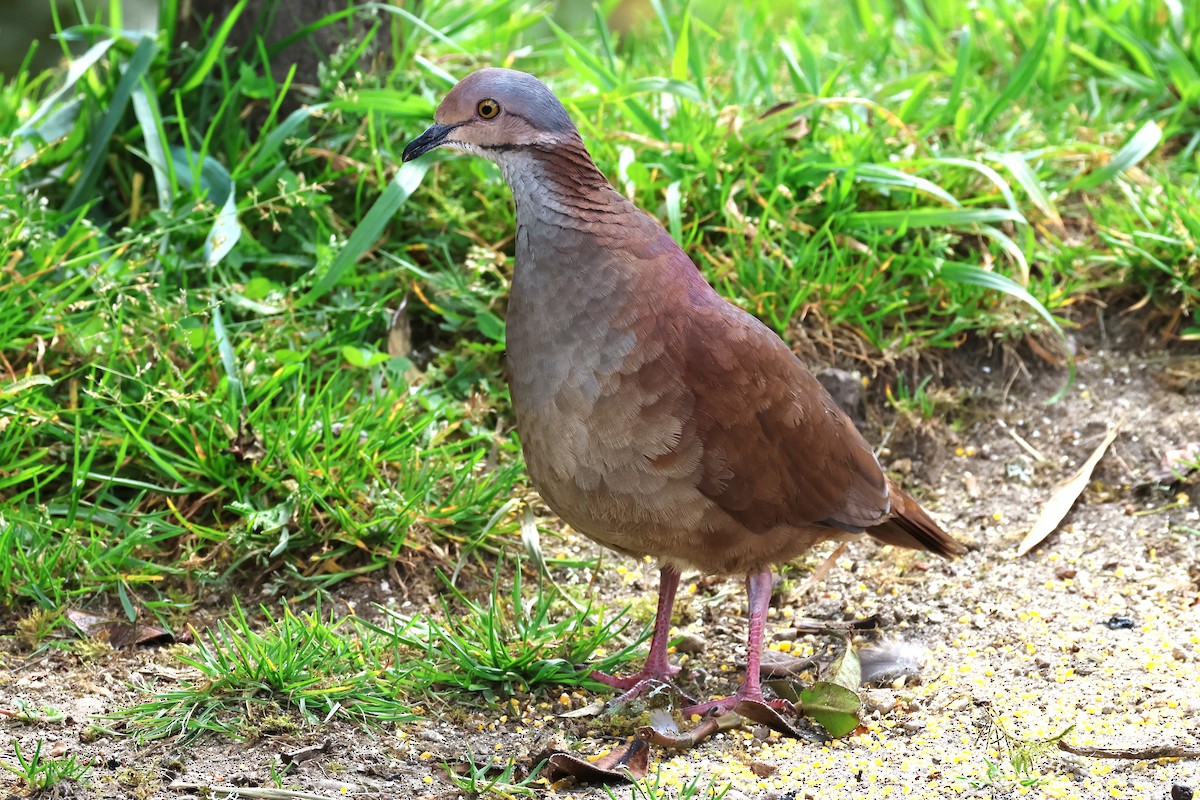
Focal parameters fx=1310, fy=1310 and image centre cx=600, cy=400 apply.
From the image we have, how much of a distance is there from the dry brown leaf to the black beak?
6.81ft

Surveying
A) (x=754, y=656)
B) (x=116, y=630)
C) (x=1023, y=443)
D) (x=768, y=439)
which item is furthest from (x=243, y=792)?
(x=1023, y=443)

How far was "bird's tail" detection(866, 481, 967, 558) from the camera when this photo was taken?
3447 millimetres

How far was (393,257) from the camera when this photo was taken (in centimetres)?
419

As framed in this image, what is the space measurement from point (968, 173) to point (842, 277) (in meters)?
0.70

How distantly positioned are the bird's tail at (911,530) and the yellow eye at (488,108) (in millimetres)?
1394

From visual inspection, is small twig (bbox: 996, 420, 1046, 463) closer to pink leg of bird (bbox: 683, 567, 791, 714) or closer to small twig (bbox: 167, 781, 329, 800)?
pink leg of bird (bbox: 683, 567, 791, 714)

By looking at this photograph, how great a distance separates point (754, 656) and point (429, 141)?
1492 mm

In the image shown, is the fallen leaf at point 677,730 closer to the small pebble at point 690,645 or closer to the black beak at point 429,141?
the small pebble at point 690,645

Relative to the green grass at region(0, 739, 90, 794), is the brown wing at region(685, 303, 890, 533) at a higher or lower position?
higher

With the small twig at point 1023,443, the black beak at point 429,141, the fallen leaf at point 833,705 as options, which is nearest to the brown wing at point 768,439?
the fallen leaf at point 833,705

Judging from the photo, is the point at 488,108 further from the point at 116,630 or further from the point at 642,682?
the point at 116,630

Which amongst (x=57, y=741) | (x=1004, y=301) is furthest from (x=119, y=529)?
(x=1004, y=301)

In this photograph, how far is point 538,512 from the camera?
3986 mm

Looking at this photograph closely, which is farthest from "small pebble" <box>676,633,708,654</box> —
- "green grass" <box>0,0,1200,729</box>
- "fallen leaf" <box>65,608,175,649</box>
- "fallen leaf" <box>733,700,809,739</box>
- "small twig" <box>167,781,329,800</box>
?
"fallen leaf" <box>65,608,175,649</box>
